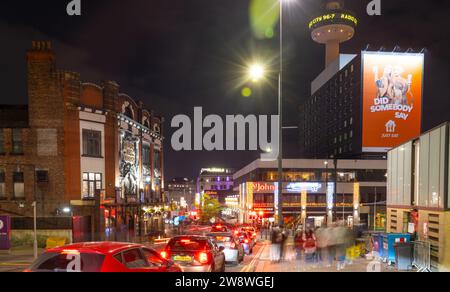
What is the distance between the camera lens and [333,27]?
13000 centimetres

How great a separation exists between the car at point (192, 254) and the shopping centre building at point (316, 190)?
171ft

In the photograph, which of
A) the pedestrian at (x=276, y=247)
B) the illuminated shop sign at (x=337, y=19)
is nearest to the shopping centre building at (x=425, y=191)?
the pedestrian at (x=276, y=247)

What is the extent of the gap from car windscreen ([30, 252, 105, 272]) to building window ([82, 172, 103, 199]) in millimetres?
25174

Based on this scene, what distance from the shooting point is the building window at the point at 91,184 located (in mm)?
30469

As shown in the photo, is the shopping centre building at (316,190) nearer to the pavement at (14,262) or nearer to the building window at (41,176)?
the building window at (41,176)

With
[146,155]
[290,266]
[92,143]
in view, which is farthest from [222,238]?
[146,155]

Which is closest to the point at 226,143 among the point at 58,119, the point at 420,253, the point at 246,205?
the point at 420,253

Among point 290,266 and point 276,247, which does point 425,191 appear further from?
point 276,247

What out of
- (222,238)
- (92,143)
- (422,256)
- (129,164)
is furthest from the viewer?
(129,164)

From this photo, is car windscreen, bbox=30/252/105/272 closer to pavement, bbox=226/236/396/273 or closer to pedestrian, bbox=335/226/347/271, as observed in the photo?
pavement, bbox=226/236/396/273

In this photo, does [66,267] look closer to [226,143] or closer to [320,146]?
[226,143]

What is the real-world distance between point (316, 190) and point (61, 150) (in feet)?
156

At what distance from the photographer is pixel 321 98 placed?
113500 millimetres
